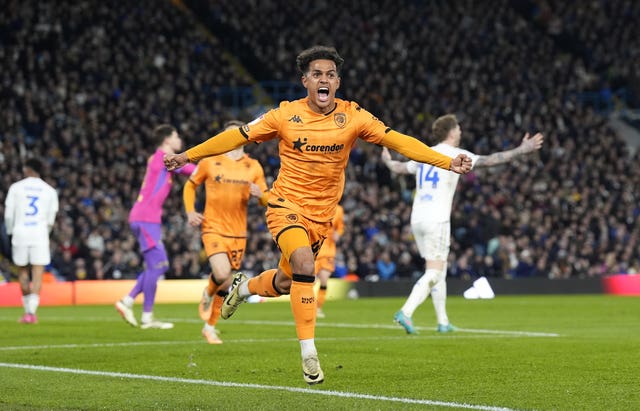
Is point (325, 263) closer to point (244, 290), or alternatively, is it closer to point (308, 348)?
point (244, 290)

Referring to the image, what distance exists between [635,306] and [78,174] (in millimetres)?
13850

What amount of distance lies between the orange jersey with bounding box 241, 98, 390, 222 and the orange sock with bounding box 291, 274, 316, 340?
593mm

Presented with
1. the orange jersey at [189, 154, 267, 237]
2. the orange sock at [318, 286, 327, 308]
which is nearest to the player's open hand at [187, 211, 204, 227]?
the orange jersey at [189, 154, 267, 237]

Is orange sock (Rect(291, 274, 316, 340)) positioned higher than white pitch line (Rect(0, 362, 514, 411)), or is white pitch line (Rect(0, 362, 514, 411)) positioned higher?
orange sock (Rect(291, 274, 316, 340))

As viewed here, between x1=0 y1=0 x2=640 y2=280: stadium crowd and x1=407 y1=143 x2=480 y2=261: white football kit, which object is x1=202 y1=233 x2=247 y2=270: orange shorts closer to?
x1=407 y1=143 x2=480 y2=261: white football kit

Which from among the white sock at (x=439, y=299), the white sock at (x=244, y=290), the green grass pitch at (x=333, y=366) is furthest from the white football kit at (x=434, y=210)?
the white sock at (x=244, y=290)

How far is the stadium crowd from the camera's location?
2955cm

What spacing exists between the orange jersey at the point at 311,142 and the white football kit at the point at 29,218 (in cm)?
908

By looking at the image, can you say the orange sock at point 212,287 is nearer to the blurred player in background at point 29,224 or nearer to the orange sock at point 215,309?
the orange sock at point 215,309

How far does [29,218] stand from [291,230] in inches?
375

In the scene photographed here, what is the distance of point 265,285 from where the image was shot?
10.0 meters

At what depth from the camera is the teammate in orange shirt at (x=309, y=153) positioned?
896 centimetres

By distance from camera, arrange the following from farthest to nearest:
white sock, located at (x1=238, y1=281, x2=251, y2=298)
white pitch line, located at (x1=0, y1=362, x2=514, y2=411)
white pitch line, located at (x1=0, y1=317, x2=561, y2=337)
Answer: white pitch line, located at (x1=0, y1=317, x2=561, y2=337) → white sock, located at (x1=238, y1=281, x2=251, y2=298) → white pitch line, located at (x1=0, y1=362, x2=514, y2=411)

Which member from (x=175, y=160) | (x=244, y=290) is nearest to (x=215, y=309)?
(x=244, y=290)
